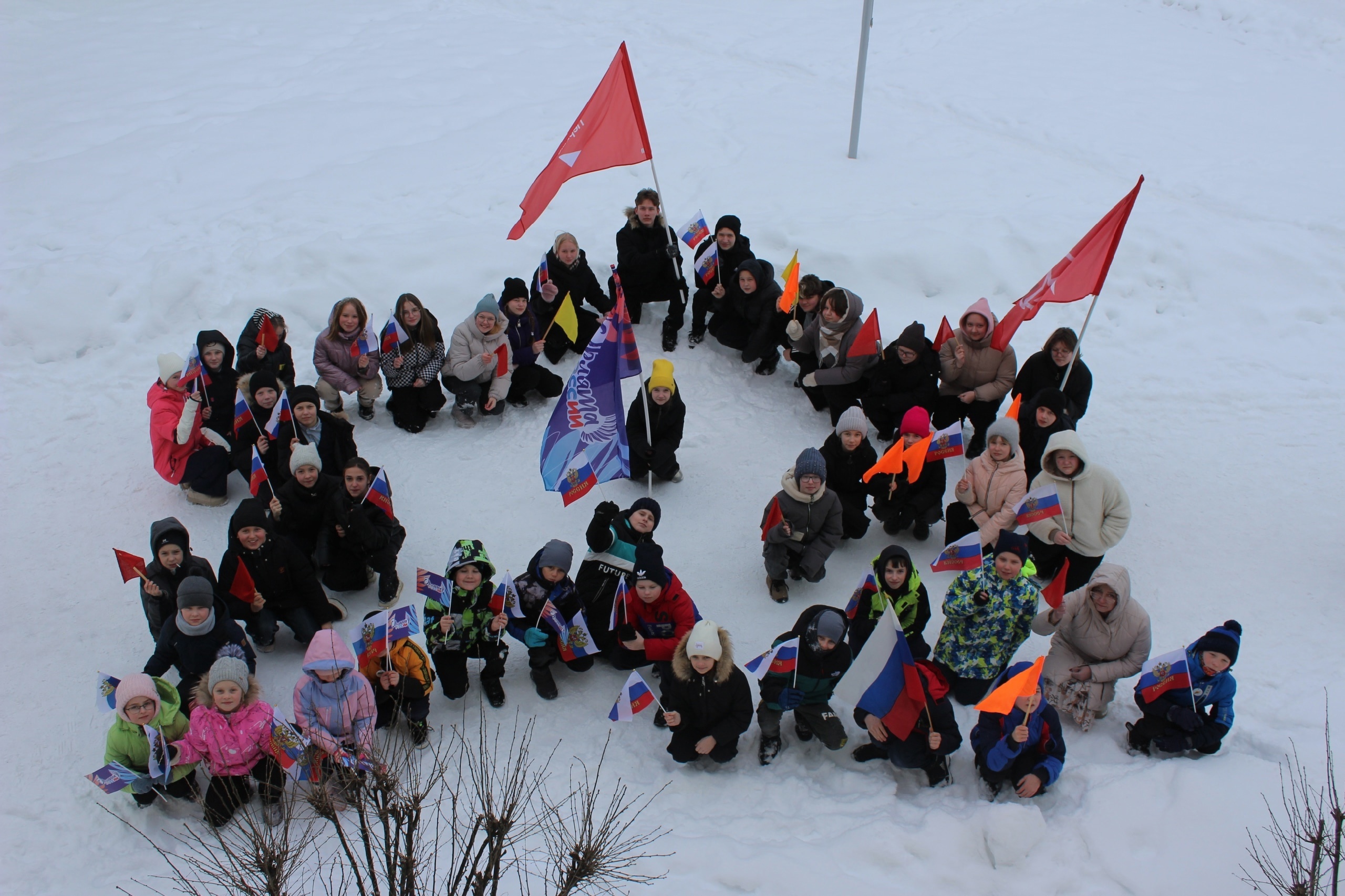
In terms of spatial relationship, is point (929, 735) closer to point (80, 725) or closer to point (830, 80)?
point (80, 725)

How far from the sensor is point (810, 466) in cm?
770

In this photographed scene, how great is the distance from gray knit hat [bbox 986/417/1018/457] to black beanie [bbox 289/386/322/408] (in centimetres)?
574

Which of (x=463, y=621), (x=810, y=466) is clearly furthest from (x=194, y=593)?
(x=810, y=466)

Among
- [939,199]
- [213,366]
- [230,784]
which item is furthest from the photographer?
[939,199]

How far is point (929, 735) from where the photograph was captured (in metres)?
6.25

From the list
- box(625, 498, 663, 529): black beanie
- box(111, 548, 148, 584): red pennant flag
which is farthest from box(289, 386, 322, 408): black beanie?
box(625, 498, 663, 529): black beanie

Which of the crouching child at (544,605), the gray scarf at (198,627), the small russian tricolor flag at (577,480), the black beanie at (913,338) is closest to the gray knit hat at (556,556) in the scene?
the crouching child at (544,605)

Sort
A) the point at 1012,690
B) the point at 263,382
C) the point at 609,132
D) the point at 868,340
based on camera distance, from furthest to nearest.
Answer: the point at 609,132, the point at 868,340, the point at 263,382, the point at 1012,690

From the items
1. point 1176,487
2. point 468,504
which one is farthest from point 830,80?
point 468,504

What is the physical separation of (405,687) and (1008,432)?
510 centimetres

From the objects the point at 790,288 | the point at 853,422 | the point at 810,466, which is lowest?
the point at 810,466

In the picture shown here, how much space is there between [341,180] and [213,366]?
528 centimetres

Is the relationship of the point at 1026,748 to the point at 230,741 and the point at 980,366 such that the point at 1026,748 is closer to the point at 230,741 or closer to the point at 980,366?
the point at 980,366

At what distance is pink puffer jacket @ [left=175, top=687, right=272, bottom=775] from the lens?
610 cm
